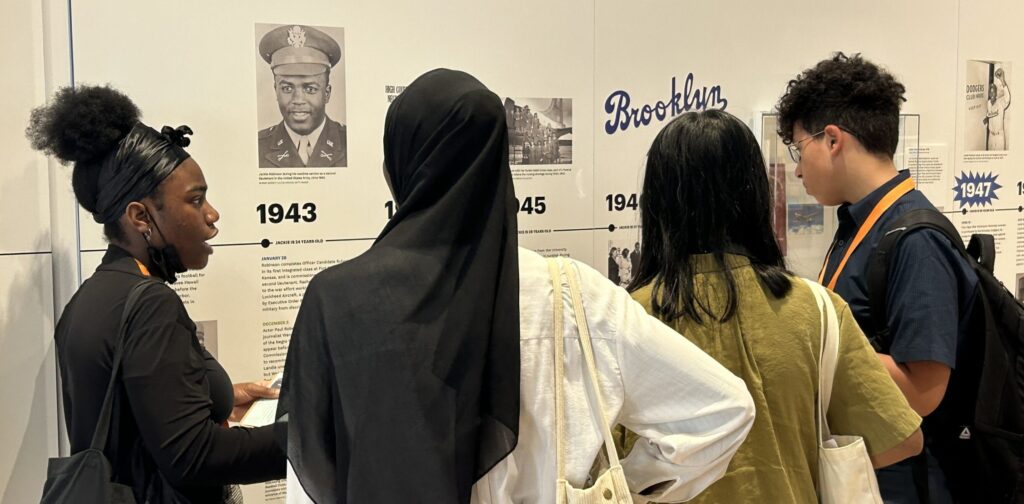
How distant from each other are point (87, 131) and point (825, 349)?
4.76 ft

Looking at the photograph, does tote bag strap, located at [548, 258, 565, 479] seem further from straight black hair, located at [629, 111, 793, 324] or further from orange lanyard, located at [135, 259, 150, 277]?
orange lanyard, located at [135, 259, 150, 277]

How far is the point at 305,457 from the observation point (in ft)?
3.43

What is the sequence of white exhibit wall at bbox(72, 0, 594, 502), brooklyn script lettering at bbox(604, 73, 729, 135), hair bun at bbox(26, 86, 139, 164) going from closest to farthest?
hair bun at bbox(26, 86, 139, 164) → white exhibit wall at bbox(72, 0, 594, 502) → brooklyn script lettering at bbox(604, 73, 729, 135)

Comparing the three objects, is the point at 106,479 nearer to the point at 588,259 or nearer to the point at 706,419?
the point at 706,419

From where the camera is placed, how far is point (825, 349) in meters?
1.33

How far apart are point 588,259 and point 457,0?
93 centimetres

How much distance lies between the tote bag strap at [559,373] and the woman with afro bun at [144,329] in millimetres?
754

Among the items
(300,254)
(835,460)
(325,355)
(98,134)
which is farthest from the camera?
(300,254)

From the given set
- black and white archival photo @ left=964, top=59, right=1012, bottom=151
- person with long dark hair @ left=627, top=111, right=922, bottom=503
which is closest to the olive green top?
person with long dark hair @ left=627, top=111, right=922, bottom=503

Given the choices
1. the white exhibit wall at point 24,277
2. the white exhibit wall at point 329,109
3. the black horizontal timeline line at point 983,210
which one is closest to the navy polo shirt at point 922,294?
the white exhibit wall at point 329,109

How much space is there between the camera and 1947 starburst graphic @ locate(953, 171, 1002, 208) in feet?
11.3

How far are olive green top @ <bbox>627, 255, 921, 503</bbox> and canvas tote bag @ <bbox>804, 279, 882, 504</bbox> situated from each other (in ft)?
0.05

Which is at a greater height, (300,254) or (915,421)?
(300,254)

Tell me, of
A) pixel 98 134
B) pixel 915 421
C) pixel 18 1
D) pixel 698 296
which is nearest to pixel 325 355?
pixel 698 296
